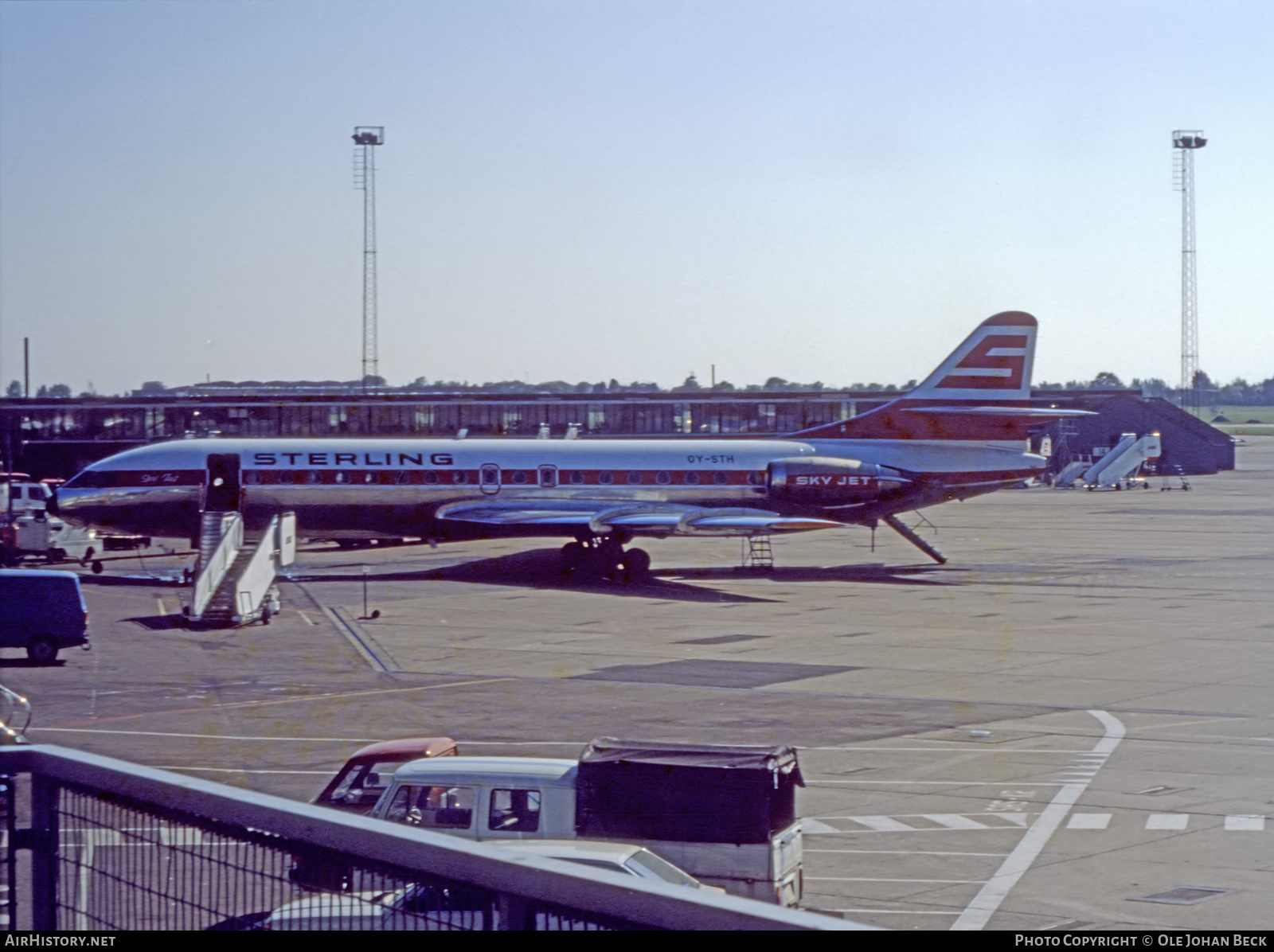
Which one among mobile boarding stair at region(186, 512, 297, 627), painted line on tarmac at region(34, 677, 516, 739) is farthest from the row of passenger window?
painted line on tarmac at region(34, 677, 516, 739)

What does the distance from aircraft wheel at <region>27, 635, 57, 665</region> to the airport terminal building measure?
31067 mm

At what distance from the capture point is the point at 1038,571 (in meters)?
50.6

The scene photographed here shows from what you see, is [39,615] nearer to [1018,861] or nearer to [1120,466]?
[1018,861]

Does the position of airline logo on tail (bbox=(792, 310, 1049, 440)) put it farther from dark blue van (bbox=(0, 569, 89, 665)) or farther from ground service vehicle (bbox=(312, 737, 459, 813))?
ground service vehicle (bbox=(312, 737, 459, 813))

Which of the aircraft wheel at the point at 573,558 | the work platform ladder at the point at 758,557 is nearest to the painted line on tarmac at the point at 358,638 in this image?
the aircraft wheel at the point at 573,558

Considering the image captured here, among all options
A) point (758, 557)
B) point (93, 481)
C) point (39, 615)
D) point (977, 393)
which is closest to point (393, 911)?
point (39, 615)

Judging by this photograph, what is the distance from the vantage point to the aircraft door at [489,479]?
48.2 meters

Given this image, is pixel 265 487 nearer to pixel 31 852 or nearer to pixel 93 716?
pixel 93 716

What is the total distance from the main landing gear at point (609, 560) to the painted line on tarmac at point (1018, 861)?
2752 centimetres

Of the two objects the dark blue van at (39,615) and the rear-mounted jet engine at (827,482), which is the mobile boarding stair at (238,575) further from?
the rear-mounted jet engine at (827,482)

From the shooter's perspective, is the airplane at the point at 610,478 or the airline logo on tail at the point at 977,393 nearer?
the airplane at the point at 610,478

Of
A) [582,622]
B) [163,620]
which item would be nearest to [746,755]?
[582,622]

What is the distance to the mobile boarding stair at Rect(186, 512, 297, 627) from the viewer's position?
122 feet

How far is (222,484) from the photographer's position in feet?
154
